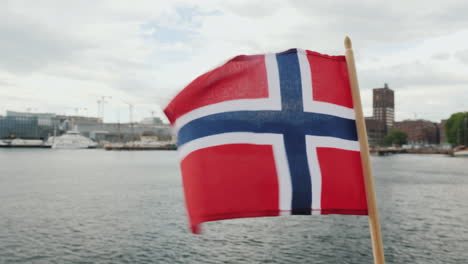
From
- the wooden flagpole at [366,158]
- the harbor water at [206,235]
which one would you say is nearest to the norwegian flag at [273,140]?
the wooden flagpole at [366,158]

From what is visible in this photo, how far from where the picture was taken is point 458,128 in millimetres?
159625

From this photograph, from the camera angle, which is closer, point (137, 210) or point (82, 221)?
point (82, 221)

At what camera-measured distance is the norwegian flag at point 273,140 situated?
432cm

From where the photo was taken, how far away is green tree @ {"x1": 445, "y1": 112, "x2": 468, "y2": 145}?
524 ft

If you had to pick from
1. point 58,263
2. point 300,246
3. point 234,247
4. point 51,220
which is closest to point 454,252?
point 300,246

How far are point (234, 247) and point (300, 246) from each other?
3.04 metres

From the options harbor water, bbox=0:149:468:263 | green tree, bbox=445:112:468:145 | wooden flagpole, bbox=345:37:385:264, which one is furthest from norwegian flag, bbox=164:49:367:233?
green tree, bbox=445:112:468:145

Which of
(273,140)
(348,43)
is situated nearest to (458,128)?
(273,140)

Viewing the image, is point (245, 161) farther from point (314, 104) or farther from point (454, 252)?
point (454, 252)

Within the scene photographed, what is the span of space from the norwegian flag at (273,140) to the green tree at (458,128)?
575 ft

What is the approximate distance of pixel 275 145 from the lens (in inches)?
173

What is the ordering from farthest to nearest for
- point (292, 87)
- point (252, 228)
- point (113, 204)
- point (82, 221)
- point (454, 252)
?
point (113, 204), point (82, 221), point (252, 228), point (454, 252), point (292, 87)

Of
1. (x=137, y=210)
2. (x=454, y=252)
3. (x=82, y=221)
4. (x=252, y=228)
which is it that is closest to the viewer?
(x=454, y=252)

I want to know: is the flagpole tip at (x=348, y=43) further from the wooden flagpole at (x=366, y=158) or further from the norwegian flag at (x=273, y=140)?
the norwegian flag at (x=273, y=140)
